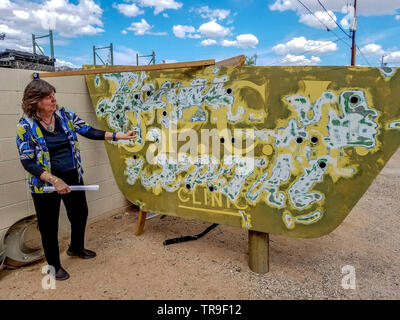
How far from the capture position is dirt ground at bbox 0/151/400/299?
2.03 m

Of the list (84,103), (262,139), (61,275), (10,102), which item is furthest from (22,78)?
(262,139)

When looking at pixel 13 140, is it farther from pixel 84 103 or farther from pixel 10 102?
pixel 84 103

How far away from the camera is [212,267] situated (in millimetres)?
2357

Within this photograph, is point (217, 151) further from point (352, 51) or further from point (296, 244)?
point (352, 51)

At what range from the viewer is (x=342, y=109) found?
6.11 ft

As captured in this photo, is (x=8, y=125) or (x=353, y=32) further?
(x=353, y=32)

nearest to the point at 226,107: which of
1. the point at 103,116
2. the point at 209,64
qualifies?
the point at 209,64

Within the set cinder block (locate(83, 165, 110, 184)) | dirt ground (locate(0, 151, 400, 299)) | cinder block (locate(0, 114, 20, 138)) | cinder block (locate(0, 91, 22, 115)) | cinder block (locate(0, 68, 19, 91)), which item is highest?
cinder block (locate(0, 68, 19, 91))

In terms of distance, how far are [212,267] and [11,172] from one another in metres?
1.88

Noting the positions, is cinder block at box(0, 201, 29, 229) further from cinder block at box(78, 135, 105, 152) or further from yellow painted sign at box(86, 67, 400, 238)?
yellow painted sign at box(86, 67, 400, 238)

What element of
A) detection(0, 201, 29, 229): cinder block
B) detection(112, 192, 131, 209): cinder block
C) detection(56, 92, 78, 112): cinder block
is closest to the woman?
detection(0, 201, 29, 229): cinder block

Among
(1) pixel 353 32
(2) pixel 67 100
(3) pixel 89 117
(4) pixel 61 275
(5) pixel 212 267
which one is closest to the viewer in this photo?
(4) pixel 61 275

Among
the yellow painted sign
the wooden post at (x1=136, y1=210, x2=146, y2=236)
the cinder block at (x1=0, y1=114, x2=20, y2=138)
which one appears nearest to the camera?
the yellow painted sign

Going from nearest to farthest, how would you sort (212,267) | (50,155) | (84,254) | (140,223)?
(50,155)
(212,267)
(84,254)
(140,223)
